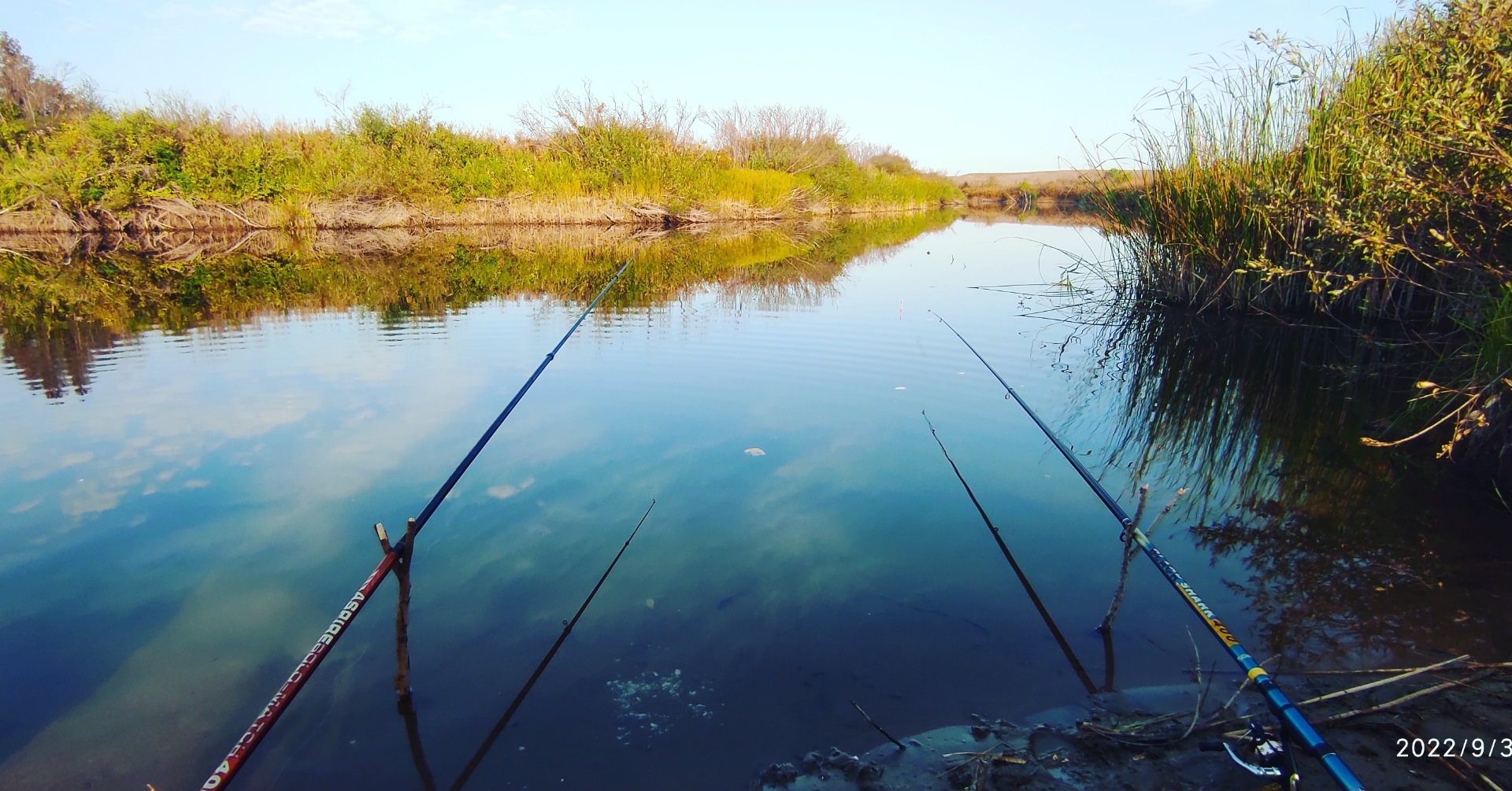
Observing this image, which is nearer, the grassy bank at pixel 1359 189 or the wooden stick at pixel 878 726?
the wooden stick at pixel 878 726

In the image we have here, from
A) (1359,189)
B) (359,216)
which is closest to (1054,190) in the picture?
(359,216)

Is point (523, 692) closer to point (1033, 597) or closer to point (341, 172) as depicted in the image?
point (1033, 597)

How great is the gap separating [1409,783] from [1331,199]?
150 inches

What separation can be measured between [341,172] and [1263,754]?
26016 millimetres

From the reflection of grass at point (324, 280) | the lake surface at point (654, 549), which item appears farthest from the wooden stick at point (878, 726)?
the reflection of grass at point (324, 280)

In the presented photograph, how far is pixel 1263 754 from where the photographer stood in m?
1.96

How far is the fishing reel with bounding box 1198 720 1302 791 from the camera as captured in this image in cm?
189

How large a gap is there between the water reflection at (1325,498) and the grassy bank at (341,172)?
20650mm

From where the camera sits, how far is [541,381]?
666cm

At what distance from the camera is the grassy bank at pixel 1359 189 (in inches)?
161

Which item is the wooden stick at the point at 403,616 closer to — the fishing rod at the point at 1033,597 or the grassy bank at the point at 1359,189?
the fishing rod at the point at 1033,597
